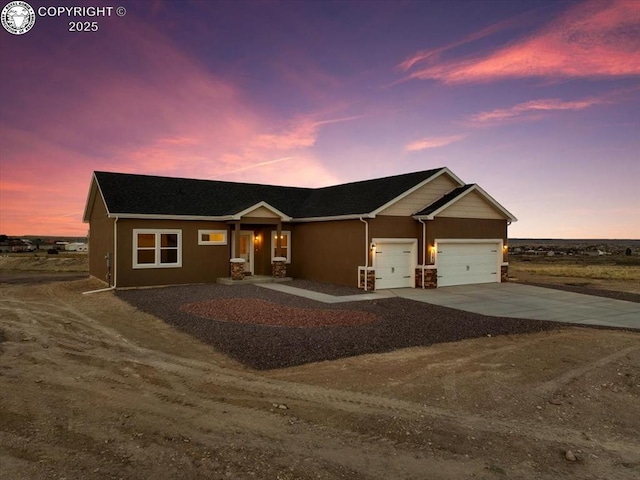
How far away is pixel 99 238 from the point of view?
2059 cm

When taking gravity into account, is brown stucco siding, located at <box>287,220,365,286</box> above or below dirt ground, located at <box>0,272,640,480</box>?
above

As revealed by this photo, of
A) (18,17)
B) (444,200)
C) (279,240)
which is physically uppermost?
(18,17)

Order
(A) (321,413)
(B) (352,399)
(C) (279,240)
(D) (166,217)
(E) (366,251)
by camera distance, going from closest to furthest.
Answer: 1. (A) (321,413)
2. (B) (352,399)
3. (E) (366,251)
4. (D) (166,217)
5. (C) (279,240)

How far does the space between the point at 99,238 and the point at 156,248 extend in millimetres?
4550

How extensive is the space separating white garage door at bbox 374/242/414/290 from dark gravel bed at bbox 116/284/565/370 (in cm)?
313

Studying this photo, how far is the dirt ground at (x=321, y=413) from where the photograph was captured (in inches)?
153

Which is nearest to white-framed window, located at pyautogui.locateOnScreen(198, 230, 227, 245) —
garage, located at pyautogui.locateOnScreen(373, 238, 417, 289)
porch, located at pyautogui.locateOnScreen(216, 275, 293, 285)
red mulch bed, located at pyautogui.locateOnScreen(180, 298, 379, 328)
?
porch, located at pyautogui.locateOnScreen(216, 275, 293, 285)

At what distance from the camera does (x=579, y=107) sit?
19.7 meters

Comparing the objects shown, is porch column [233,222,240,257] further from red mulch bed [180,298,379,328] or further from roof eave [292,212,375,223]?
red mulch bed [180,298,379,328]

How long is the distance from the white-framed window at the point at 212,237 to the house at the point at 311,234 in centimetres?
5

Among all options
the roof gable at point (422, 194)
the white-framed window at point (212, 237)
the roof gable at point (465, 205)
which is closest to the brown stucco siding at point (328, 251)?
the roof gable at point (422, 194)

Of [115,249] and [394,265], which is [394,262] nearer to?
[394,265]

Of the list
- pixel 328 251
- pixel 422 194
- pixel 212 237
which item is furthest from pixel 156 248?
pixel 422 194

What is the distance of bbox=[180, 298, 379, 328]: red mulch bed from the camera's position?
10.5 m
